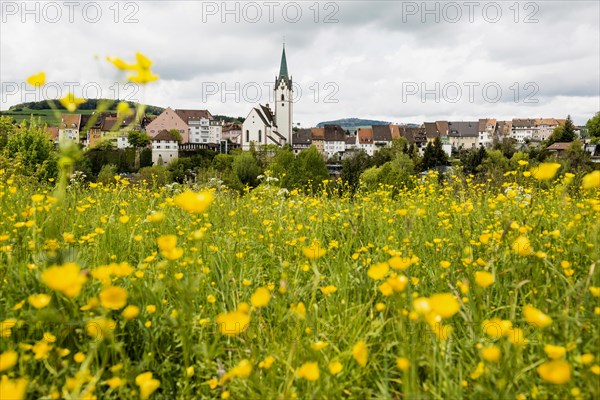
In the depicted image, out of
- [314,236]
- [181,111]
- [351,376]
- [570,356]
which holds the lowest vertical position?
[351,376]

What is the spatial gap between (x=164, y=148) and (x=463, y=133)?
66351 millimetres

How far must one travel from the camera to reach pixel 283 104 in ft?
285

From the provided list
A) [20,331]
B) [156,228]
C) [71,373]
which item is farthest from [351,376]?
[156,228]

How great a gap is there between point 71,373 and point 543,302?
1.82 meters

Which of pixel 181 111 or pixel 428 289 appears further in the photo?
pixel 181 111

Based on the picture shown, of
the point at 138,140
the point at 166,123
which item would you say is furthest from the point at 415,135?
the point at 138,140

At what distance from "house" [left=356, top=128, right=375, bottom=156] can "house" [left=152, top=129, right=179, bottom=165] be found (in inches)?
1550

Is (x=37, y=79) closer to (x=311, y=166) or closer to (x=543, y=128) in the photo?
(x=311, y=166)

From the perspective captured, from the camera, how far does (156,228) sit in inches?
125

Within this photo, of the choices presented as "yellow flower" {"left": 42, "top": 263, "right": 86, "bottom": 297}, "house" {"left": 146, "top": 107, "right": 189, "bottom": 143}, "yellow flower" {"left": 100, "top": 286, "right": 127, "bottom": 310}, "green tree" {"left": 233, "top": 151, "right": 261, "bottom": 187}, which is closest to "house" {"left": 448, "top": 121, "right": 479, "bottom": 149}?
"house" {"left": 146, "top": 107, "right": 189, "bottom": 143}

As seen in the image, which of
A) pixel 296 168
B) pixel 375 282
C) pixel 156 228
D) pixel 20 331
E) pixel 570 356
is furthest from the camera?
pixel 296 168

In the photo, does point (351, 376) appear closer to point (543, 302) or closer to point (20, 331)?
point (543, 302)

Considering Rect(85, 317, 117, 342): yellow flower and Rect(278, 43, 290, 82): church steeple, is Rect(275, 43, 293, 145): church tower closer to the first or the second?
Rect(278, 43, 290, 82): church steeple

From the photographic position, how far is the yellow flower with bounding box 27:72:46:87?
1538mm
